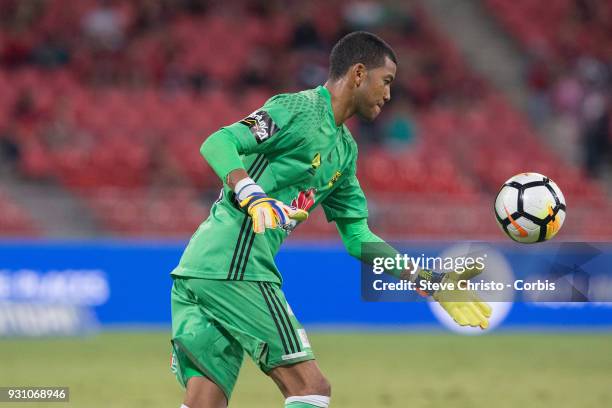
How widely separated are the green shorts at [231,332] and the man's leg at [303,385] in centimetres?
4

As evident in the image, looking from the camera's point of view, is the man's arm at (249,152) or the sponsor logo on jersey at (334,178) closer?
the man's arm at (249,152)

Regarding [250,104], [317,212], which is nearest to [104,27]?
[250,104]

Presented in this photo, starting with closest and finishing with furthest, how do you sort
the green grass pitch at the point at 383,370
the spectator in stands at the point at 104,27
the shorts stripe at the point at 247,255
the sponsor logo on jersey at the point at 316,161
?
the shorts stripe at the point at 247,255 → the sponsor logo on jersey at the point at 316,161 → the green grass pitch at the point at 383,370 → the spectator in stands at the point at 104,27

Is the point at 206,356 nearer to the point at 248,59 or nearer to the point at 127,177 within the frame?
the point at 127,177

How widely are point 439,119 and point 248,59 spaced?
3.74m

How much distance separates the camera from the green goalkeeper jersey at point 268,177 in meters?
5.20

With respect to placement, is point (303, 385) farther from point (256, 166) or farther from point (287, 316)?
point (256, 166)

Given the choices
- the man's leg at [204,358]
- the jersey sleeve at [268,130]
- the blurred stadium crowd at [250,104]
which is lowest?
the man's leg at [204,358]

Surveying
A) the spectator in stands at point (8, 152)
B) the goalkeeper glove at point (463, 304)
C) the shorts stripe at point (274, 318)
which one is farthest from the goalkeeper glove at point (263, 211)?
the spectator in stands at point (8, 152)

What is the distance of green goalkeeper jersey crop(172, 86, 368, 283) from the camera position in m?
5.20

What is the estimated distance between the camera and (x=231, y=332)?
5227 millimetres

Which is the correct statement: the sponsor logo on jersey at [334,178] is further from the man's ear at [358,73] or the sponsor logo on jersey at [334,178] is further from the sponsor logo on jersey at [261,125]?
the sponsor logo on jersey at [261,125]

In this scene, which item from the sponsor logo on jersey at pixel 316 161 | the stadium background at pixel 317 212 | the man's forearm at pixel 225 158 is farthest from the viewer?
the stadium background at pixel 317 212

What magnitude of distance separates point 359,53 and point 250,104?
13279mm
